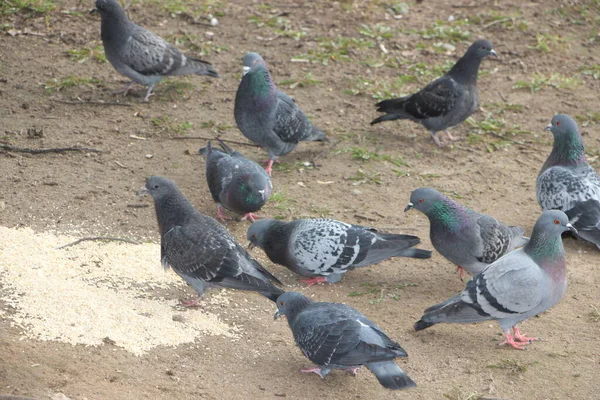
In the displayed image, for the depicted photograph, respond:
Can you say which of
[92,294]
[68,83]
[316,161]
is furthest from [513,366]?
[68,83]

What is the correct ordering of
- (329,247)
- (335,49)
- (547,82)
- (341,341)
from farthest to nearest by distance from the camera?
(335,49) < (547,82) < (329,247) < (341,341)

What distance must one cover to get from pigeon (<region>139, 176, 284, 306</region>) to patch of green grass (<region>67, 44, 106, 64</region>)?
4656 mm

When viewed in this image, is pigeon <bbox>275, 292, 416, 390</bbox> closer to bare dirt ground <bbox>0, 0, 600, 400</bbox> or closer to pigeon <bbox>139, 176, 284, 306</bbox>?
bare dirt ground <bbox>0, 0, 600, 400</bbox>

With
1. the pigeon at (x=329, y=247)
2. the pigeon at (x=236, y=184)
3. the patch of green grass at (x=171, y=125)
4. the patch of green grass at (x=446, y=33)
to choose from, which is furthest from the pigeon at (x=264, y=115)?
the patch of green grass at (x=446, y=33)

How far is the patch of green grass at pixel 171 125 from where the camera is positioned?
9414 millimetres

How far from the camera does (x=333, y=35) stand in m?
12.0

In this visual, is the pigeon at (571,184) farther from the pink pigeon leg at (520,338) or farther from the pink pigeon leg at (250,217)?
the pink pigeon leg at (250,217)

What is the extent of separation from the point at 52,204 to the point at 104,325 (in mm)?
2146

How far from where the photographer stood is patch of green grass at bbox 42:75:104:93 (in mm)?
10055

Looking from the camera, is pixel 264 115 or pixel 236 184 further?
pixel 264 115

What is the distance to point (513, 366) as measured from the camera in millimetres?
6027

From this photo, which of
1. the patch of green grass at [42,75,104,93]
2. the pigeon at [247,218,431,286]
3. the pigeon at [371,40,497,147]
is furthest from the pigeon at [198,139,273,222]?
the patch of green grass at [42,75,104,93]

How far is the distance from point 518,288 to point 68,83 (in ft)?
20.7

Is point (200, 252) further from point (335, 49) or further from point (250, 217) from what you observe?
point (335, 49)
